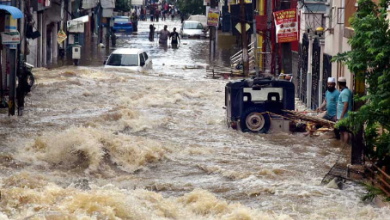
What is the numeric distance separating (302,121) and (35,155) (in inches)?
232

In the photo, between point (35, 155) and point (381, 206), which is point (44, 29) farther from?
point (381, 206)

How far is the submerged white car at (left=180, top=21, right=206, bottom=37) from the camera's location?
61.5 meters

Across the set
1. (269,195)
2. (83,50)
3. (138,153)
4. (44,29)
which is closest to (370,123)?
(269,195)

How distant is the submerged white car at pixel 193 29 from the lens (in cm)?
6153

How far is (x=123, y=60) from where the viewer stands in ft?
108

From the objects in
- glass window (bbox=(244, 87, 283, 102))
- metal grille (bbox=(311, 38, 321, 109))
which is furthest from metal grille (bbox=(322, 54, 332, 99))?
glass window (bbox=(244, 87, 283, 102))

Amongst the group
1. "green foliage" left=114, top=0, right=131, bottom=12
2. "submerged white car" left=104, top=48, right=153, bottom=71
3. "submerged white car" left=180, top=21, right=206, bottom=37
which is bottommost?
"submerged white car" left=104, top=48, right=153, bottom=71

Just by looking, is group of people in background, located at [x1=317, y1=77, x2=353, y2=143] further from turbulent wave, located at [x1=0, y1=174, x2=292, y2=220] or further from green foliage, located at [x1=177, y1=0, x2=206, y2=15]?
green foliage, located at [x1=177, y1=0, x2=206, y2=15]


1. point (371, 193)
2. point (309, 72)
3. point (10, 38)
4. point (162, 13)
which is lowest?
point (371, 193)

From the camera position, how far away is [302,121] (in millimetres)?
18188

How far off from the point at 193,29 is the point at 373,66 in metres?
50.5

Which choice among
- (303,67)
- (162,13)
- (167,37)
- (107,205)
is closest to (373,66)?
(107,205)

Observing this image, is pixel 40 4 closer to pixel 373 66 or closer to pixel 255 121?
pixel 255 121

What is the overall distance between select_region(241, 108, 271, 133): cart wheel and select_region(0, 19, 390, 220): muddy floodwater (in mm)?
211
